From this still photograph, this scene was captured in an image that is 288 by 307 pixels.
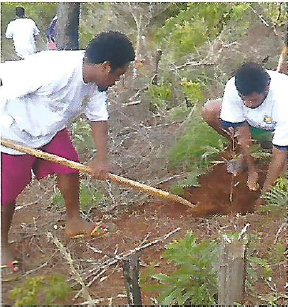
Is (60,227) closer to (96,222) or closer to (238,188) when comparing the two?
(96,222)

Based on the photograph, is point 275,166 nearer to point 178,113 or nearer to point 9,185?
point 178,113

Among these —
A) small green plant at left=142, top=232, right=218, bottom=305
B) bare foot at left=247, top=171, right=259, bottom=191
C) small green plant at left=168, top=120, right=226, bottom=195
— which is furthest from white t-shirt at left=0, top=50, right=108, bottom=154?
bare foot at left=247, top=171, right=259, bottom=191

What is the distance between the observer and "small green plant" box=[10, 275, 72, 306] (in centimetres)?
157

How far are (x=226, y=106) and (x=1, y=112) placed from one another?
3.51 feet

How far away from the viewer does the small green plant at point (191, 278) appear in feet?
5.48

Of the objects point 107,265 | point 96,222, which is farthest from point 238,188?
point 107,265

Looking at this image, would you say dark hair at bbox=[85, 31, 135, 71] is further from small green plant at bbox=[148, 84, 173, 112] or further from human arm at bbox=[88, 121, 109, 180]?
small green plant at bbox=[148, 84, 173, 112]

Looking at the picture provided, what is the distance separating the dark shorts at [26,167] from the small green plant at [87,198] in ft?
1.05

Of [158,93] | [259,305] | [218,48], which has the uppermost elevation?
[218,48]

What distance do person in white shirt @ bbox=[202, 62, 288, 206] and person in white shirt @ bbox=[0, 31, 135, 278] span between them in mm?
614

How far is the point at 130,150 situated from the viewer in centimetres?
269

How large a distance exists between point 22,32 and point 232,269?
1406 millimetres

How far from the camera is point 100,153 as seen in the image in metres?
2.00

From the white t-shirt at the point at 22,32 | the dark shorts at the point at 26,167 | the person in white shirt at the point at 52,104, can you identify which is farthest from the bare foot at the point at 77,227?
the white t-shirt at the point at 22,32
